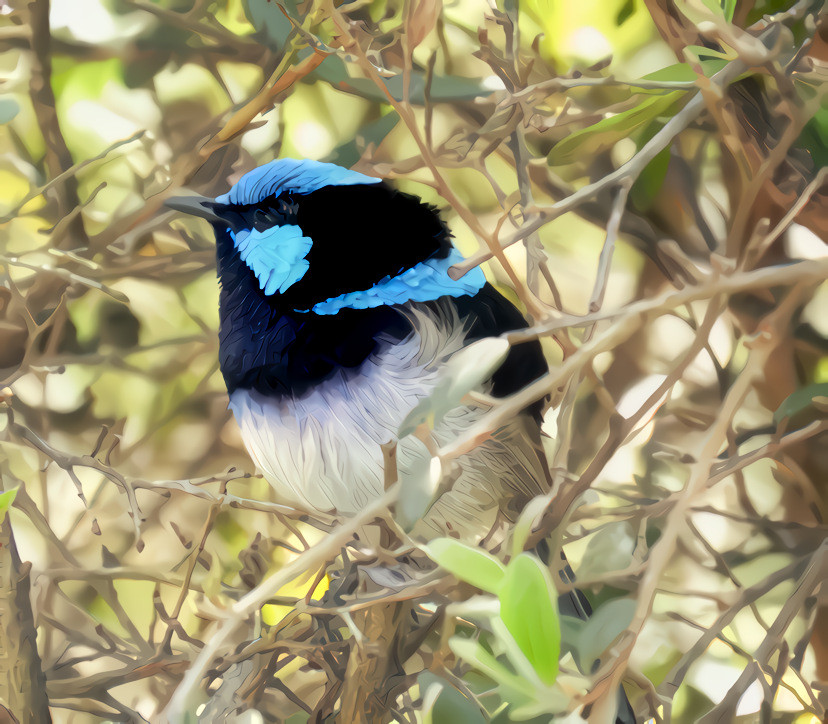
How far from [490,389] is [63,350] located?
1.01m

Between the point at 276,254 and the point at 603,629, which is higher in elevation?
the point at 276,254

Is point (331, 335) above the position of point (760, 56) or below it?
below

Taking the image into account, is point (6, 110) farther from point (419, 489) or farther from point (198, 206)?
point (419, 489)

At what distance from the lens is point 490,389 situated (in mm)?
1287

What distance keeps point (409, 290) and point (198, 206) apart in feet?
1.45

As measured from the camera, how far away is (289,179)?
137 centimetres

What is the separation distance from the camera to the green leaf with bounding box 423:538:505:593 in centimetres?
59

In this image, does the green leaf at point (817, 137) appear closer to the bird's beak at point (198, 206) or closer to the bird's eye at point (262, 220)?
the bird's eye at point (262, 220)

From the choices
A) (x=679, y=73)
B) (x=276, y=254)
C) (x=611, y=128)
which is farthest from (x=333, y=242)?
(x=679, y=73)

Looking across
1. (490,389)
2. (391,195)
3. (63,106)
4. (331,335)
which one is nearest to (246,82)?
(63,106)

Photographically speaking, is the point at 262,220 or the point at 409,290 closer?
the point at 409,290

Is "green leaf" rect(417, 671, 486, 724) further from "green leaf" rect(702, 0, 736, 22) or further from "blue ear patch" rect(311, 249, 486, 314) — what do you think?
"green leaf" rect(702, 0, 736, 22)

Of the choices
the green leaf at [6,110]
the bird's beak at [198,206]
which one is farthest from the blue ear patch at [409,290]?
the green leaf at [6,110]

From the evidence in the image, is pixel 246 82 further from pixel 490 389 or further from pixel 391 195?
pixel 490 389
